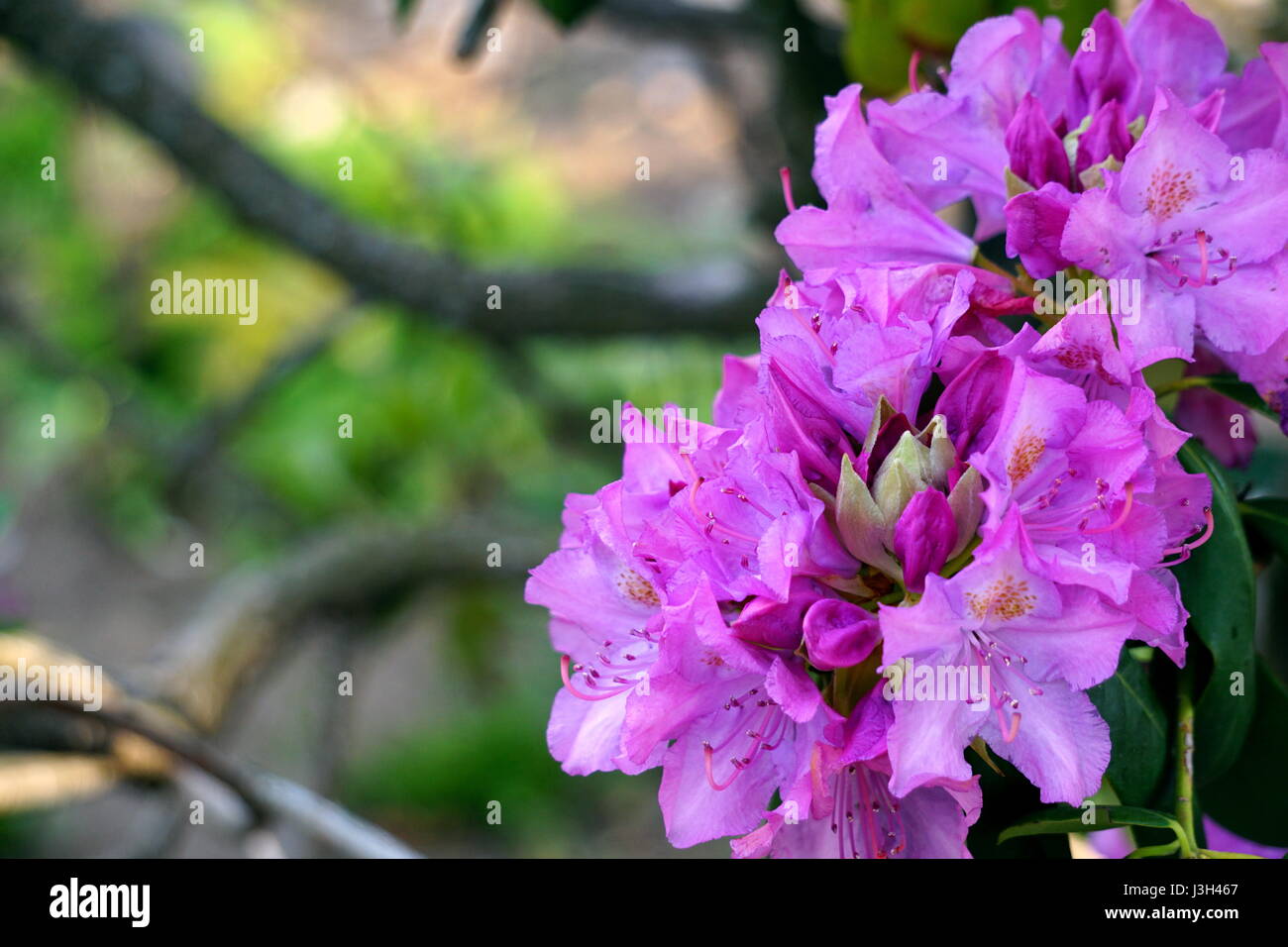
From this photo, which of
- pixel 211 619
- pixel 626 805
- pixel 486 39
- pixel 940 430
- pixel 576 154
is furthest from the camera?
pixel 576 154

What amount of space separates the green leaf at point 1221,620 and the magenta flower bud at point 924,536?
0.37 ft

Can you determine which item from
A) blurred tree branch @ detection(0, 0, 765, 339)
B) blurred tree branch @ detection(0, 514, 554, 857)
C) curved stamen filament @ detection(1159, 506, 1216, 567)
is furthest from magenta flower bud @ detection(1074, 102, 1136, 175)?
blurred tree branch @ detection(0, 0, 765, 339)

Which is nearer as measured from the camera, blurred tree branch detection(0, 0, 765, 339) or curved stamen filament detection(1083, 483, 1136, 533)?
curved stamen filament detection(1083, 483, 1136, 533)

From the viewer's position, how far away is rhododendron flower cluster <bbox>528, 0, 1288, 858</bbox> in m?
0.32

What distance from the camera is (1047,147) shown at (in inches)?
14.9

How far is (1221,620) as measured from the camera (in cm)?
37

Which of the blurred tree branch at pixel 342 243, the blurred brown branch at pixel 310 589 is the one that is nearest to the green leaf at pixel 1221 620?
the blurred tree branch at pixel 342 243

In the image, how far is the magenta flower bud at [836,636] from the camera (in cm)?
31

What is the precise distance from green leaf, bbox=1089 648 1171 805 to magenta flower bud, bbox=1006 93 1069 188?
0.15 metres

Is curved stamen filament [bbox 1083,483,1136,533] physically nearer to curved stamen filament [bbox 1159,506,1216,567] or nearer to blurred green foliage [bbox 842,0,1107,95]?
curved stamen filament [bbox 1159,506,1216,567]

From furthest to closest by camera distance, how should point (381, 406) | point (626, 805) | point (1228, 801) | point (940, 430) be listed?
point (626, 805), point (381, 406), point (1228, 801), point (940, 430)
